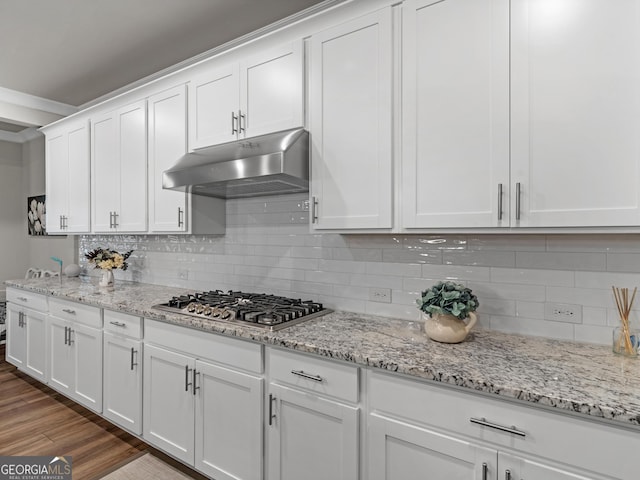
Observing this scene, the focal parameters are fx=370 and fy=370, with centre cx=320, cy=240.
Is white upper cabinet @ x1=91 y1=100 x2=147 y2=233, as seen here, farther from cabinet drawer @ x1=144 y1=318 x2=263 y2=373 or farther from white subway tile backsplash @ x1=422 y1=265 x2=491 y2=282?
white subway tile backsplash @ x1=422 y1=265 x2=491 y2=282

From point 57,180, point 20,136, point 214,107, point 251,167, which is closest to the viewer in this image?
point 251,167

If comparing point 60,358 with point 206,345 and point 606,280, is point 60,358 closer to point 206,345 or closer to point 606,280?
point 206,345

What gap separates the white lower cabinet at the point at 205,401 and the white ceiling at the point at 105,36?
2040 mm

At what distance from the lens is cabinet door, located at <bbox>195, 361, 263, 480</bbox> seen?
5.93ft

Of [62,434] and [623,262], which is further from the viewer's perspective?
[62,434]

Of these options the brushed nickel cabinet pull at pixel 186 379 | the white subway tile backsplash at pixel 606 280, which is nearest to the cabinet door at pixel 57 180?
the brushed nickel cabinet pull at pixel 186 379

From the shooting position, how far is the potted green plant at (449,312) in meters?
1.57

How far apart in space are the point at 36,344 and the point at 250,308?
255 centimetres

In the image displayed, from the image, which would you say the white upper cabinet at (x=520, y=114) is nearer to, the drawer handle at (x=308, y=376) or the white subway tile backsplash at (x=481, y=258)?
the white subway tile backsplash at (x=481, y=258)

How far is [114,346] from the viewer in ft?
8.36

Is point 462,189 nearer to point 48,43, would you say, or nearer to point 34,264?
point 48,43

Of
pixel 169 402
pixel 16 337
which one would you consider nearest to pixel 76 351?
pixel 169 402

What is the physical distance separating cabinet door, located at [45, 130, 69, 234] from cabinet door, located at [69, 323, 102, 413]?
58.7 inches

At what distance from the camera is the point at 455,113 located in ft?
5.23
